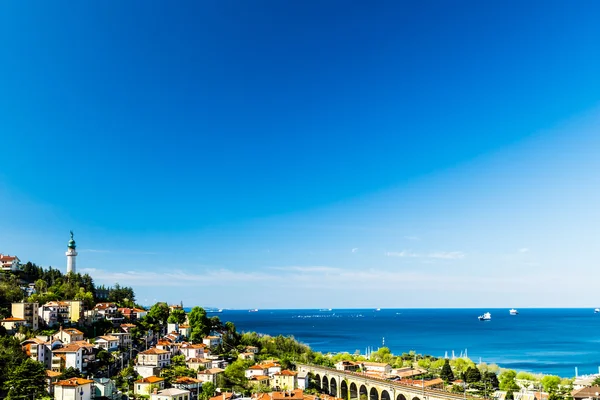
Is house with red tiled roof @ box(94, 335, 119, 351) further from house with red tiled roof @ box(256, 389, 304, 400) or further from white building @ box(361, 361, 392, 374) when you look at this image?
white building @ box(361, 361, 392, 374)

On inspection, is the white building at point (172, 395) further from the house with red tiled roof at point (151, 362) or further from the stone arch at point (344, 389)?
the stone arch at point (344, 389)

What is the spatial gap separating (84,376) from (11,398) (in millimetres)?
7924

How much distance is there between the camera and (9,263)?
2813 inches

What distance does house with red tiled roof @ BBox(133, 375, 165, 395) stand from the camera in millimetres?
42031

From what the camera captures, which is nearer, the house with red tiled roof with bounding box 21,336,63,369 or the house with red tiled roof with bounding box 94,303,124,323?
the house with red tiled roof with bounding box 21,336,63,369

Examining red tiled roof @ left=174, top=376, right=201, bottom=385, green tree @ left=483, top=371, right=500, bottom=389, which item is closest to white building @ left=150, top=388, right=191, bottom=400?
red tiled roof @ left=174, top=376, right=201, bottom=385

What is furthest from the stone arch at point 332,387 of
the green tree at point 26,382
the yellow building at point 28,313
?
the yellow building at point 28,313

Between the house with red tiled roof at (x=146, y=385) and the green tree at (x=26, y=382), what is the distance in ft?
23.0

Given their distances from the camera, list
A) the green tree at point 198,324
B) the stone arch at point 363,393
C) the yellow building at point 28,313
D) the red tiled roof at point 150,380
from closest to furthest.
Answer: the red tiled roof at point 150,380 < the stone arch at point 363,393 < the yellow building at point 28,313 < the green tree at point 198,324

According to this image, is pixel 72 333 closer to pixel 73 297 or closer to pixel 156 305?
pixel 73 297

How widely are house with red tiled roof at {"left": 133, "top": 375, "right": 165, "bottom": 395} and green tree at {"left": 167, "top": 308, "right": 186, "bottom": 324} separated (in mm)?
22670

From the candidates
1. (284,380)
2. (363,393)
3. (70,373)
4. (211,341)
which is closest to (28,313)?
(70,373)

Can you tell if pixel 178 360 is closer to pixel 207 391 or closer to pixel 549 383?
pixel 207 391

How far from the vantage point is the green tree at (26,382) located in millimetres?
36906
